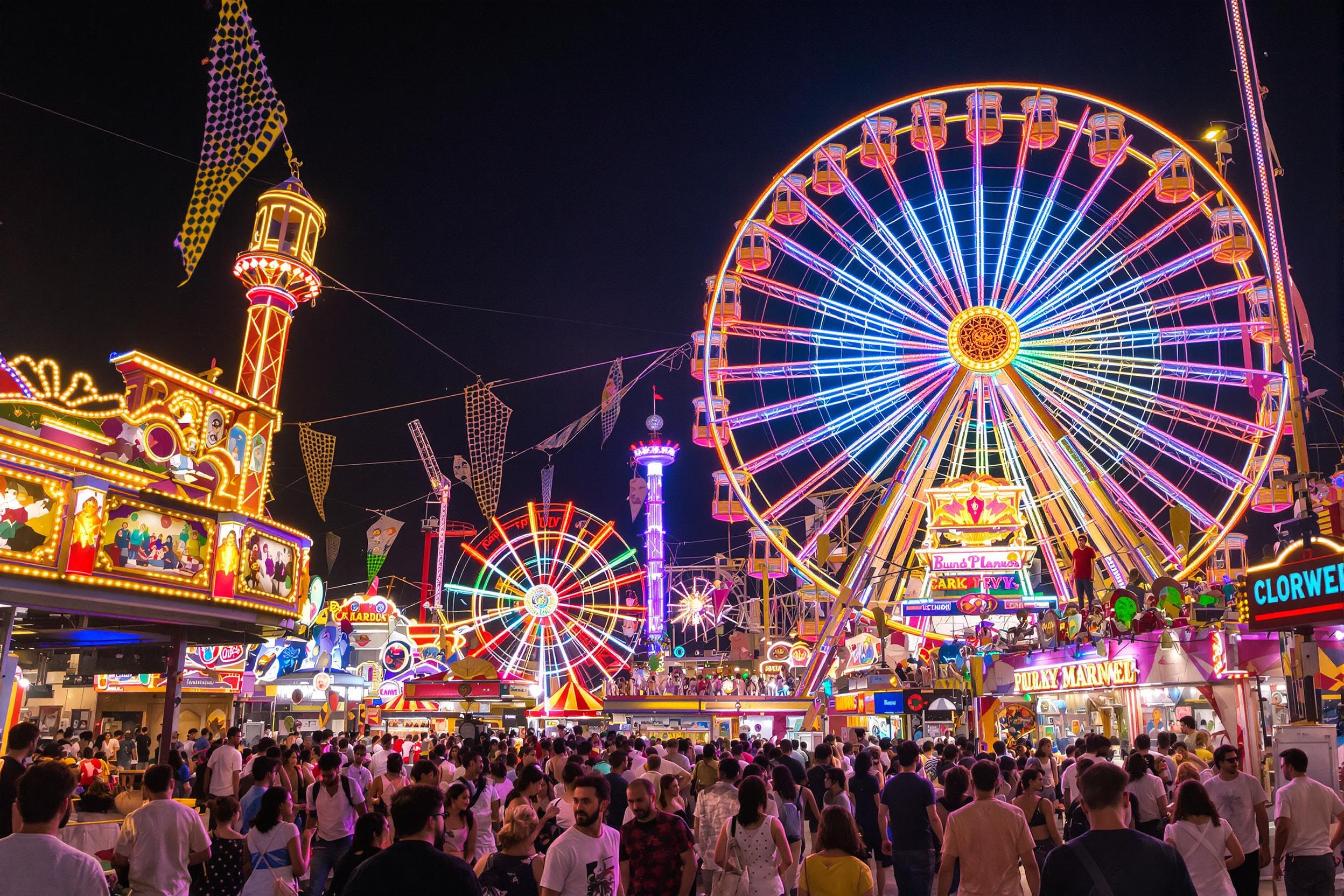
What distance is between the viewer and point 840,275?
79.2 feet

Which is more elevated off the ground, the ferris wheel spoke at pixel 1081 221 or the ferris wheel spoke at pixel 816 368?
the ferris wheel spoke at pixel 1081 221

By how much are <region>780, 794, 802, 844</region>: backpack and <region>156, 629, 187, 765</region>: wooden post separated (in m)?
8.86

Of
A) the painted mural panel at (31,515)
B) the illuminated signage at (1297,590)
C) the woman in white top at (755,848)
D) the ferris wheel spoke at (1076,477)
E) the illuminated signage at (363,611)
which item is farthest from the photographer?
the illuminated signage at (363,611)

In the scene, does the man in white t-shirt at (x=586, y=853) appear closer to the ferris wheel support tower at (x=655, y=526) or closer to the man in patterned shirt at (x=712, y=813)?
the man in patterned shirt at (x=712, y=813)

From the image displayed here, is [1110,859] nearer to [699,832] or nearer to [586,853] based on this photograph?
[586,853]

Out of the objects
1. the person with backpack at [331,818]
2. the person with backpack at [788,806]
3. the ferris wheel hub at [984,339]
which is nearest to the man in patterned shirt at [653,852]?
the person with backpack at [788,806]

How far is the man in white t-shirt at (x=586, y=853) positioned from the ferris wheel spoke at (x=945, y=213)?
20.8m

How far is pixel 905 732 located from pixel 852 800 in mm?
15915

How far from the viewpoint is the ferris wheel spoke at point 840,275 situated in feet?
79.1

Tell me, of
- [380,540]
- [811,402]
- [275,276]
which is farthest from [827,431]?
[380,540]

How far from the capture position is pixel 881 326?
79.7 ft

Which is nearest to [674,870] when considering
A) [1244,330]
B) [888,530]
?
[888,530]

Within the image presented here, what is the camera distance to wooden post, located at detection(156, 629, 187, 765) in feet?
46.6

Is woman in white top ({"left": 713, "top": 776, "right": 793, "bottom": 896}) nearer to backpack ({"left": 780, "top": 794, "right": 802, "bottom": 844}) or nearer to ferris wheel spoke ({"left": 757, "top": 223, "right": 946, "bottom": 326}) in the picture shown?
backpack ({"left": 780, "top": 794, "right": 802, "bottom": 844})
